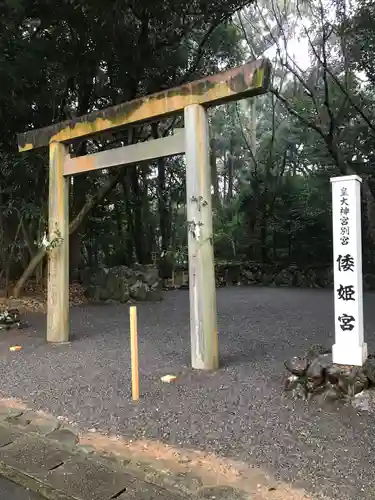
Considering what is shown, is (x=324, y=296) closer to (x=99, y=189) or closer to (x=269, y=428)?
(x=99, y=189)

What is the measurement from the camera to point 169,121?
14398 mm

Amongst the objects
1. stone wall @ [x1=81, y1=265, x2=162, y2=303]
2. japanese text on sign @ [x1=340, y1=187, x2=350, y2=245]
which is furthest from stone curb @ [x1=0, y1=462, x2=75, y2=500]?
stone wall @ [x1=81, y1=265, x2=162, y2=303]

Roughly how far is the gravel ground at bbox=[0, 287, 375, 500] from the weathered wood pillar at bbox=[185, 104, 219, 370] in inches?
10.7

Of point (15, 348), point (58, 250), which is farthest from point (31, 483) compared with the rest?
point (58, 250)

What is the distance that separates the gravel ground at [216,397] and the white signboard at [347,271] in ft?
1.93

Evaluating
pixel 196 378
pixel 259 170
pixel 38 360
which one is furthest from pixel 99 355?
pixel 259 170

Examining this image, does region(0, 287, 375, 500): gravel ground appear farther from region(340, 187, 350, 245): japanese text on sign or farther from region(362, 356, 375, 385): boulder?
region(340, 187, 350, 245): japanese text on sign

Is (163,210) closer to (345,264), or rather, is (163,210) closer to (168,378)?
(168,378)

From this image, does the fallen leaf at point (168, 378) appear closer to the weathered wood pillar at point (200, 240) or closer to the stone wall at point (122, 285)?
the weathered wood pillar at point (200, 240)

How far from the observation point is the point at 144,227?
15.4 m

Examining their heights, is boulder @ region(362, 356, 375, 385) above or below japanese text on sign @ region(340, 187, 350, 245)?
below

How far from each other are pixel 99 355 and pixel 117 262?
10.3m

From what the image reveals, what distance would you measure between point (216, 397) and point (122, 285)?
7.22 metres

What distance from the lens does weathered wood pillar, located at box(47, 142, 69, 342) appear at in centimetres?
602
